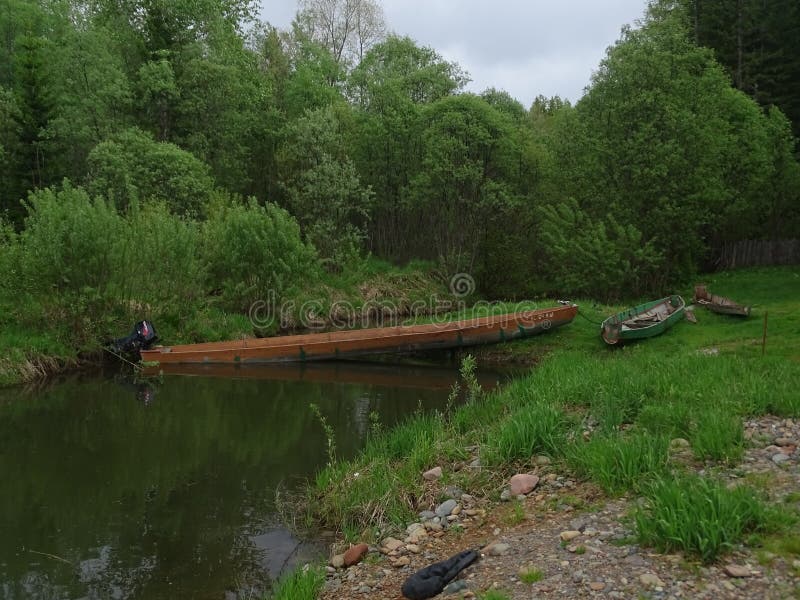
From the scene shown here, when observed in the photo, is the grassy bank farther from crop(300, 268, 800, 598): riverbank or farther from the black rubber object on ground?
the black rubber object on ground

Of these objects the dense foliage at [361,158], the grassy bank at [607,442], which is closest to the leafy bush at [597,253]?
the dense foliage at [361,158]

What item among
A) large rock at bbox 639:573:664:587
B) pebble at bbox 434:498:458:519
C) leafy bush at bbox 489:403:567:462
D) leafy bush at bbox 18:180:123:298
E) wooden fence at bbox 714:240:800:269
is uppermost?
leafy bush at bbox 18:180:123:298

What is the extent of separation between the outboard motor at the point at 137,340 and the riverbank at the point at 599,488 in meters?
10.6

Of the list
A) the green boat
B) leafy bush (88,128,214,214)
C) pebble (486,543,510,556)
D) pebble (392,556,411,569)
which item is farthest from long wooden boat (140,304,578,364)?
pebble (486,543,510,556)

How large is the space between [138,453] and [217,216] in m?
13.6

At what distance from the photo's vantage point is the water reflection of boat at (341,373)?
1662 centimetres

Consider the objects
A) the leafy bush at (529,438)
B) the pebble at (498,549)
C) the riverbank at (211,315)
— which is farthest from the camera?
the riverbank at (211,315)

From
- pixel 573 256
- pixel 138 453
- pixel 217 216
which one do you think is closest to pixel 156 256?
pixel 217 216

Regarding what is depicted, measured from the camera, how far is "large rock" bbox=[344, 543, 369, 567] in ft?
19.9

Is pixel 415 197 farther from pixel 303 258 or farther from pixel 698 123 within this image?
pixel 698 123

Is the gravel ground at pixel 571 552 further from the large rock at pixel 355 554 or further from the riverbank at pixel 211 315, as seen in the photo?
the riverbank at pixel 211 315

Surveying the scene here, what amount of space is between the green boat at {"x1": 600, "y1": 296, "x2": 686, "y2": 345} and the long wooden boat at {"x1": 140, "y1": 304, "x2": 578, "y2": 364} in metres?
1.78

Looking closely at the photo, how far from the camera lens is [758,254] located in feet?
97.2

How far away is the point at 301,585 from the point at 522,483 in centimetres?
252
